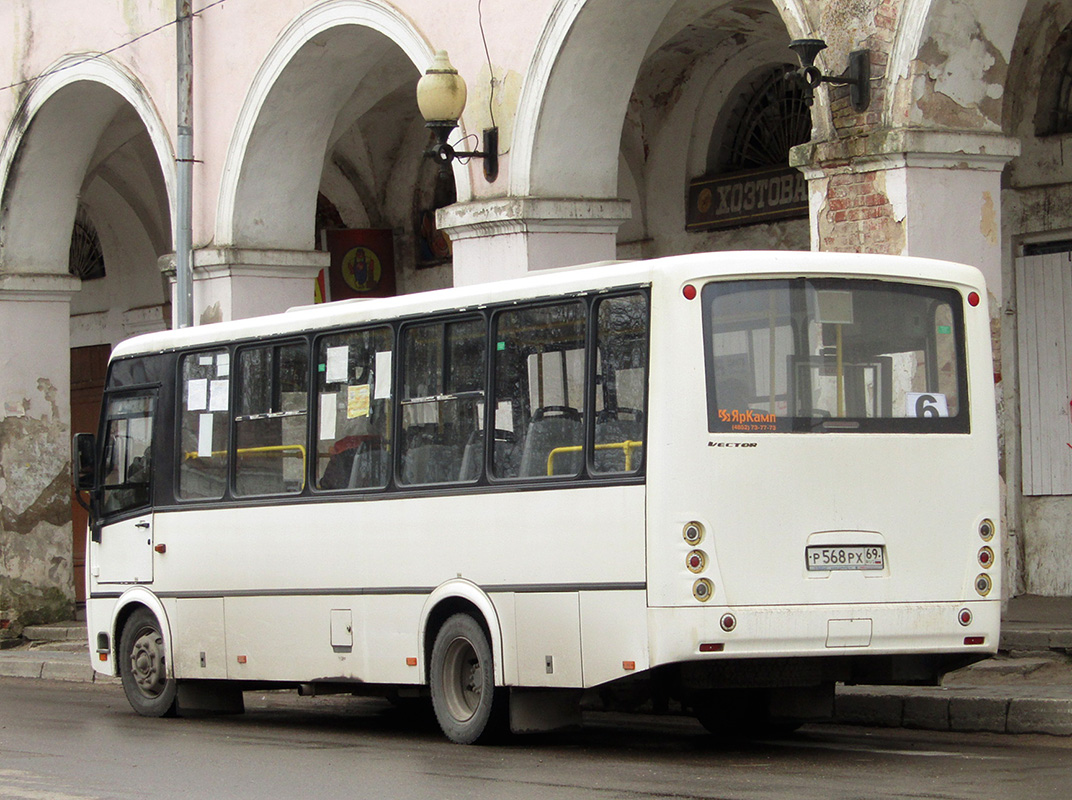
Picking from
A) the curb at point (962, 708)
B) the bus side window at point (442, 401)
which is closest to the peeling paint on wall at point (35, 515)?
the bus side window at point (442, 401)

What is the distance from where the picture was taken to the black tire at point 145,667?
41.6ft

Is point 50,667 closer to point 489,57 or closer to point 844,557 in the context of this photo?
point 489,57

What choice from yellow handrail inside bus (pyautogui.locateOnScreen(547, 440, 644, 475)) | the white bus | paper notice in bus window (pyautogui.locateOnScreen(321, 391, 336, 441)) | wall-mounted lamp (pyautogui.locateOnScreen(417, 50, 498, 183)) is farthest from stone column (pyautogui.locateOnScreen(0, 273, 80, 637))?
yellow handrail inside bus (pyautogui.locateOnScreen(547, 440, 644, 475))

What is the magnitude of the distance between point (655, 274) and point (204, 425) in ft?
14.4

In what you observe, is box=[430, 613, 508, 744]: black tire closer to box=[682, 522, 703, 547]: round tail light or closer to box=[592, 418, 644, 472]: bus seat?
box=[592, 418, 644, 472]: bus seat

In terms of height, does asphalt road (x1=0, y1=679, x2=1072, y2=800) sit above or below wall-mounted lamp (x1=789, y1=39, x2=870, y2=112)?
below

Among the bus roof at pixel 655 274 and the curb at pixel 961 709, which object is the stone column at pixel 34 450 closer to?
the bus roof at pixel 655 274

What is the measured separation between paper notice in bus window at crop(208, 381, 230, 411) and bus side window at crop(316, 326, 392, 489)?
113cm

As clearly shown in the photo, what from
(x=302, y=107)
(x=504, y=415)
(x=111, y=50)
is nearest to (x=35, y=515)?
(x=111, y=50)

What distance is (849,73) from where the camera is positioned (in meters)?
11.5

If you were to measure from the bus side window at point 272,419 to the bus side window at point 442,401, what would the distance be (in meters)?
1.06

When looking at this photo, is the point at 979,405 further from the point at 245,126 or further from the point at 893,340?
the point at 245,126

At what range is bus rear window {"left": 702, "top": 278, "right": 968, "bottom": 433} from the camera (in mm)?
8891

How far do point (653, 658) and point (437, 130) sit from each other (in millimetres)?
6259
